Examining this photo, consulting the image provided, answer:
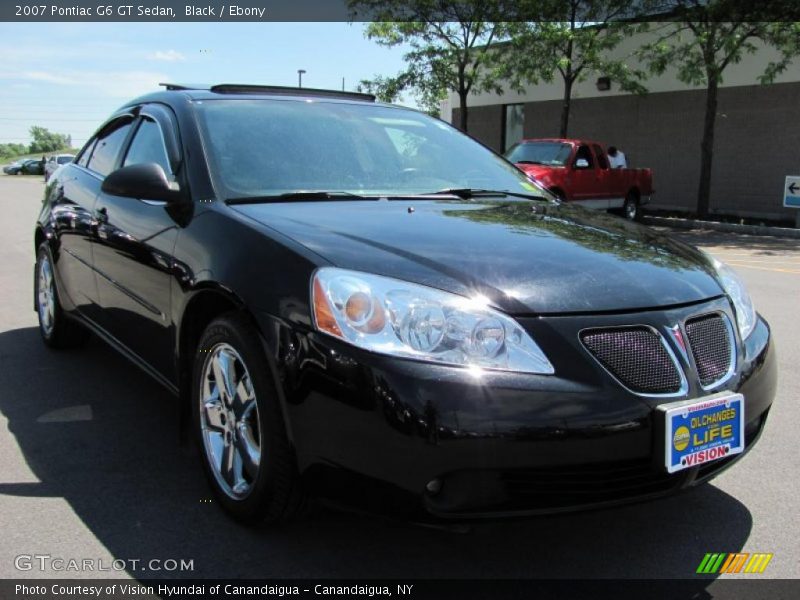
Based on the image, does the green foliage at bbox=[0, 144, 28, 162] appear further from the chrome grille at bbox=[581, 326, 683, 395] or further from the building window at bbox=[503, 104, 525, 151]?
the chrome grille at bbox=[581, 326, 683, 395]

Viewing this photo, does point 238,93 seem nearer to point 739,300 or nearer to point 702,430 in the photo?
point 739,300

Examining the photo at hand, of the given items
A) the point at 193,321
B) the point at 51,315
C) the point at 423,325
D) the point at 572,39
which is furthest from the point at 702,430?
the point at 572,39

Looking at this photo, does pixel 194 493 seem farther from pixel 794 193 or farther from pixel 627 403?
pixel 794 193

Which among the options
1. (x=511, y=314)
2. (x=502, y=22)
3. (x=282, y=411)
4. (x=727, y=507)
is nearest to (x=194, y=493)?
(x=282, y=411)

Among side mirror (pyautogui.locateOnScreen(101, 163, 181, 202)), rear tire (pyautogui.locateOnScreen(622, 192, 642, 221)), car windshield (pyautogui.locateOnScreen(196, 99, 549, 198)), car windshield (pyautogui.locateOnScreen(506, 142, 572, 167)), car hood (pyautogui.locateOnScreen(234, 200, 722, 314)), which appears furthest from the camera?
rear tire (pyautogui.locateOnScreen(622, 192, 642, 221))

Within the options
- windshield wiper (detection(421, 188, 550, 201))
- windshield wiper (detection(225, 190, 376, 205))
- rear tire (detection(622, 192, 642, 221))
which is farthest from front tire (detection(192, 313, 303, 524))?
A: rear tire (detection(622, 192, 642, 221))

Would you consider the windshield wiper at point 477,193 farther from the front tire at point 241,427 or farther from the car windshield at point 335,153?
the front tire at point 241,427

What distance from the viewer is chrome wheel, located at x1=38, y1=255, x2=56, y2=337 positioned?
5.14 meters

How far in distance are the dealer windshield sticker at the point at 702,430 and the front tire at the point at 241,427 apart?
115cm

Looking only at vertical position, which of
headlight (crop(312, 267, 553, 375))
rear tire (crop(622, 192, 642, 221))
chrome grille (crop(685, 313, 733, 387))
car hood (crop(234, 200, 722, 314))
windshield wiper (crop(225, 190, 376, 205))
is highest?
windshield wiper (crop(225, 190, 376, 205))

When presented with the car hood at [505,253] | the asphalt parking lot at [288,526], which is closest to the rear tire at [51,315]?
the asphalt parking lot at [288,526]

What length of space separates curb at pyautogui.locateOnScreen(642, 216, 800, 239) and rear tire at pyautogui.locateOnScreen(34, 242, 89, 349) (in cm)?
Result: 1403

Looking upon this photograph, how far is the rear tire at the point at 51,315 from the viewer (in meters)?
5.07

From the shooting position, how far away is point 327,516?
290 cm
